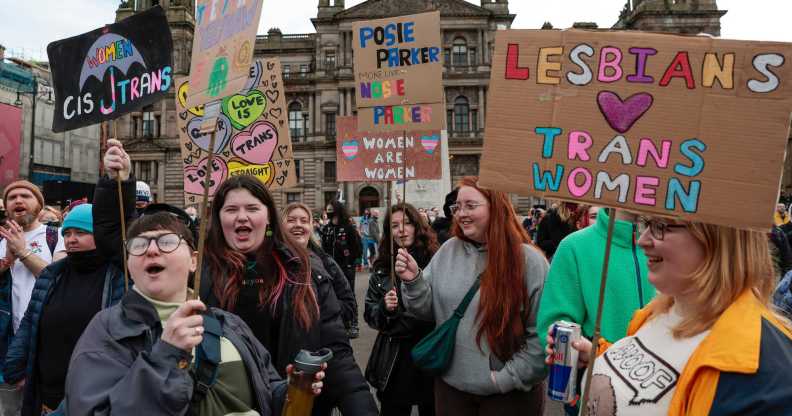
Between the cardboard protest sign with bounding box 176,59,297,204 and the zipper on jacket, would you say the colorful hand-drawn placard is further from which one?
the zipper on jacket

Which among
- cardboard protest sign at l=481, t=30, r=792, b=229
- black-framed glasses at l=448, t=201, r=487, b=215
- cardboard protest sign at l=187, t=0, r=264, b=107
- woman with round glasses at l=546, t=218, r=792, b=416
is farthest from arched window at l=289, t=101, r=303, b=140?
woman with round glasses at l=546, t=218, r=792, b=416

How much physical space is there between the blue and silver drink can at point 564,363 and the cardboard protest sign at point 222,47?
1313 millimetres

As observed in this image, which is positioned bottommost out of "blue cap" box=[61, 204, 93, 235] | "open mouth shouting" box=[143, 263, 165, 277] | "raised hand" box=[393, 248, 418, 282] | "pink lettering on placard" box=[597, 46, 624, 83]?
"raised hand" box=[393, 248, 418, 282]

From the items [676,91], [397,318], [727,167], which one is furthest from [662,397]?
[397,318]

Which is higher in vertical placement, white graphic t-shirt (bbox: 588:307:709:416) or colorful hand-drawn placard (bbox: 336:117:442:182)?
colorful hand-drawn placard (bbox: 336:117:442:182)

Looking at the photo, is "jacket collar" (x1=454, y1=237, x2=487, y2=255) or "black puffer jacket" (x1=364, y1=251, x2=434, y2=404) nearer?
"jacket collar" (x1=454, y1=237, x2=487, y2=255)

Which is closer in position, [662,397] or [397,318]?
[662,397]

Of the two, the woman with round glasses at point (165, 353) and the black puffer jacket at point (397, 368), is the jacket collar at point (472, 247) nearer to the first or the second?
the black puffer jacket at point (397, 368)

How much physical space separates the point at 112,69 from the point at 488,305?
233 centimetres

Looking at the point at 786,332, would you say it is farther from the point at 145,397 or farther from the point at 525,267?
the point at 145,397

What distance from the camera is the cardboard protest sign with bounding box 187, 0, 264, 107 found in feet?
5.92

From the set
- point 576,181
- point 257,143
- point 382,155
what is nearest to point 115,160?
point 576,181

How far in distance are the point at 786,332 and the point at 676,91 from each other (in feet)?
2.38

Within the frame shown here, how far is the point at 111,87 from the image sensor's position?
117 inches
